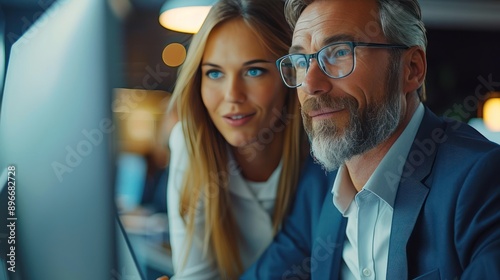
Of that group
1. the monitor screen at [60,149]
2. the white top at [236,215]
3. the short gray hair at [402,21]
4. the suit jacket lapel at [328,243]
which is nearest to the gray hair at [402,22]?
the short gray hair at [402,21]

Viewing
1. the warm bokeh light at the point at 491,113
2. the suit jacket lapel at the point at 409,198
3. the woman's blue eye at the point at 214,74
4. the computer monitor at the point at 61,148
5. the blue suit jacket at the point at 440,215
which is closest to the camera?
the blue suit jacket at the point at 440,215

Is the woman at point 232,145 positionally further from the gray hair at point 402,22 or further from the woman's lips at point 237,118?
the gray hair at point 402,22

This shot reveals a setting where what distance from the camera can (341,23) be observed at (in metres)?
1.48

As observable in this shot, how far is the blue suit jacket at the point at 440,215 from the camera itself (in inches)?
51.0

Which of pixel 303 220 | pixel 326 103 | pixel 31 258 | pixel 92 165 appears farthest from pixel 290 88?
pixel 31 258

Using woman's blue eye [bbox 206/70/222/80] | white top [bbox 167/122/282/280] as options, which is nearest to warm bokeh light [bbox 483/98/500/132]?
white top [bbox 167/122/282/280]

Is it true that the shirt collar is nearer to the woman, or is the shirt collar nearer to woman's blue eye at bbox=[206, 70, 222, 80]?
the woman

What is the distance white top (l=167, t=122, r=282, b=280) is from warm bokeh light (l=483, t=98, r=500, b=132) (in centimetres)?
60

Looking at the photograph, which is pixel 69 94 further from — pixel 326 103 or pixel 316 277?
pixel 316 277

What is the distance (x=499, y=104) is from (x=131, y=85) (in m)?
1.06

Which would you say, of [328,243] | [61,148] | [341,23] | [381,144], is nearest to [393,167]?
[381,144]

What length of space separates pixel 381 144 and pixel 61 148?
99 centimetres

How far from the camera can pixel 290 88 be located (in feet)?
5.56

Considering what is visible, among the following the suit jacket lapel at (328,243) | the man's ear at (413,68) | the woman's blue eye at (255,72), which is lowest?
the suit jacket lapel at (328,243)
